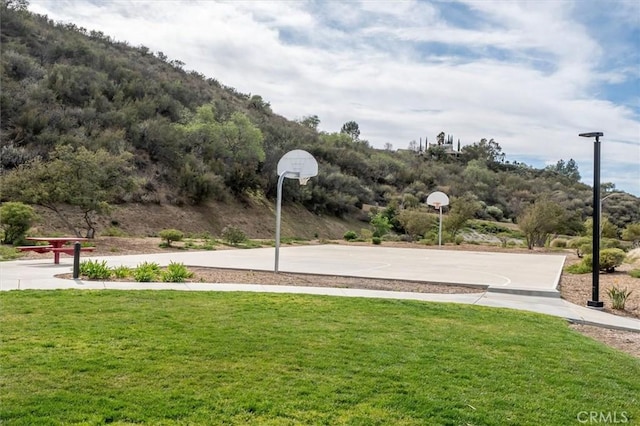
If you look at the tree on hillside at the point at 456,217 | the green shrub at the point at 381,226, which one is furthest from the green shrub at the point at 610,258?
the green shrub at the point at 381,226

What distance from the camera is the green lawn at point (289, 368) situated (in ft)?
12.7

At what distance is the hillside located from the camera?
19.8 m

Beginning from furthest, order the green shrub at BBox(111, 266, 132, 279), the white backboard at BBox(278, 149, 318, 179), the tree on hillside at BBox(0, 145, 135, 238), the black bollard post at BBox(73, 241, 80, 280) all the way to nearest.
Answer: the tree on hillside at BBox(0, 145, 135, 238)
the white backboard at BBox(278, 149, 318, 179)
the green shrub at BBox(111, 266, 132, 279)
the black bollard post at BBox(73, 241, 80, 280)

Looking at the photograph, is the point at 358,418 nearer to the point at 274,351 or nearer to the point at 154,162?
the point at 274,351

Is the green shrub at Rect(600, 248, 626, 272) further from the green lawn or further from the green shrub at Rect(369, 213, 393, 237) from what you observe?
the green shrub at Rect(369, 213, 393, 237)

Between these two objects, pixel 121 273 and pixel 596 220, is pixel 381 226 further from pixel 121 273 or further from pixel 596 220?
pixel 121 273

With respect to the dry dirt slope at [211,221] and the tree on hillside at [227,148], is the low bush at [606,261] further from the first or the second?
the tree on hillside at [227,148]

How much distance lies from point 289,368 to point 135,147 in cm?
2972

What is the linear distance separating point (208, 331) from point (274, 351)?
1126mm

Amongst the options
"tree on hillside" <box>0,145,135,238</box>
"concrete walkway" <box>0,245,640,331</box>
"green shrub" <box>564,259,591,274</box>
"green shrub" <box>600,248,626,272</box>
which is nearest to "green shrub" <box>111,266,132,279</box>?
"concrete walkway" <box>0,245,640,331</box>

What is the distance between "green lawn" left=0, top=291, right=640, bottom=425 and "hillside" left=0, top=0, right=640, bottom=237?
13127 millimetres

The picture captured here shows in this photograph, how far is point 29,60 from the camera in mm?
31031

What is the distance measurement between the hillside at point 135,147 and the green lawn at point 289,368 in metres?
13.1

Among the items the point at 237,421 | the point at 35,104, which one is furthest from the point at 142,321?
the point at 35,104
